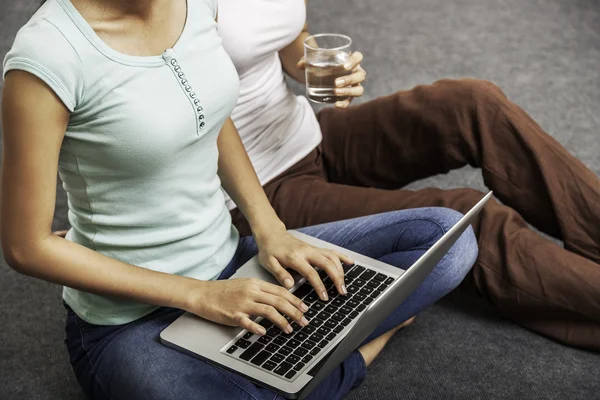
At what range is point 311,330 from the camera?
4.04ft

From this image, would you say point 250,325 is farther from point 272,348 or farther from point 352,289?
point 352,289

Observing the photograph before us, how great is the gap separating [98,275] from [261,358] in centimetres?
25

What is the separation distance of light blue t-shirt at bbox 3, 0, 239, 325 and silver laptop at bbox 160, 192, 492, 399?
10 cm

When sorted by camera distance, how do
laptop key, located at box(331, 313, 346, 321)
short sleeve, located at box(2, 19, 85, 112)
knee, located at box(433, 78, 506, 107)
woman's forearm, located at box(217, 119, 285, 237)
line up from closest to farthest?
short sleeve, located at box(2, 19, 85, 112)
laptop key, located at box(331, 313, 346, 321)
woman's forearm, located at box(217, 119, 285, 237)
knee, located at box(433, 78, 506, 107)

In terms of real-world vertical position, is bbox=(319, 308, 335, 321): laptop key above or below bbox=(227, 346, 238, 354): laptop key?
below

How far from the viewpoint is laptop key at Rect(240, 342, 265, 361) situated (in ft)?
3.86

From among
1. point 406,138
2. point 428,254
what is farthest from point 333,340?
point 406,138

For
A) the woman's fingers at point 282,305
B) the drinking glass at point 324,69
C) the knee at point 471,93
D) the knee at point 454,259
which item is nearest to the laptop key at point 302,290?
the woman's fingers at point 282,305

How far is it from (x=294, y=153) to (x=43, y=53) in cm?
69

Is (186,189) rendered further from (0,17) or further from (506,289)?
(0,17)

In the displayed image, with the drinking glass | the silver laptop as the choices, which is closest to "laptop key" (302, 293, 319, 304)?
the silver laptop

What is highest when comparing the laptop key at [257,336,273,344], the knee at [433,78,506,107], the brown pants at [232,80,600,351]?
the knee at [433,78,506,107]

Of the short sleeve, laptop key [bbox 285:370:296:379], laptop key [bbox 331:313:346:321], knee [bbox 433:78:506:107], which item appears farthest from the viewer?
knee [bbox 433:78:506:107]

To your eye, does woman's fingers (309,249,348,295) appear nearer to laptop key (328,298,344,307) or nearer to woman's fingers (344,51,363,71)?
laptop key (328,298,344,307)
